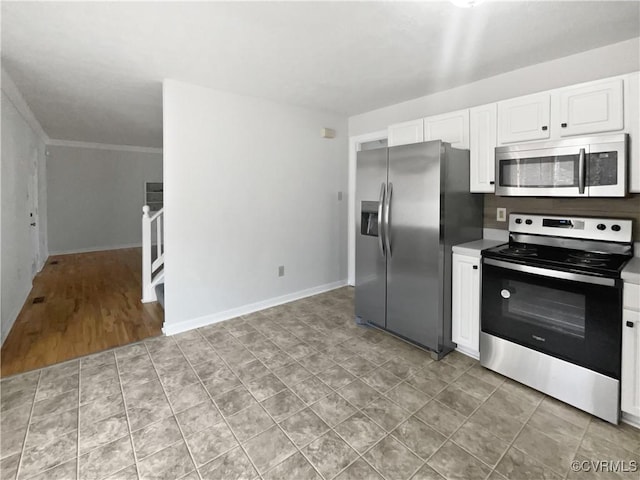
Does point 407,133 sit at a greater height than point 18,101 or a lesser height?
lesser

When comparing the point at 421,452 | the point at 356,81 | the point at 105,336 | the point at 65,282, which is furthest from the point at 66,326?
the point at 356,81

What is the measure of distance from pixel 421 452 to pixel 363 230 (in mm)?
1963

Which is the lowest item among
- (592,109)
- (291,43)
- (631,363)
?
(631,363)

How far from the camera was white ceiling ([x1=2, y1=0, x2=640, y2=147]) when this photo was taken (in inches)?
76.7

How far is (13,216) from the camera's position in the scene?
3389mm

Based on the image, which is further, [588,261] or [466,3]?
[588,261]

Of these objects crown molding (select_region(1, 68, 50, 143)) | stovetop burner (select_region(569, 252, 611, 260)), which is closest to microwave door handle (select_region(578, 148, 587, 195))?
stovetop burner (select_region(569, 252, 611, 260))

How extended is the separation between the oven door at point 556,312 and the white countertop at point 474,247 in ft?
0.40

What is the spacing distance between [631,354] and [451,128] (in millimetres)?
2055

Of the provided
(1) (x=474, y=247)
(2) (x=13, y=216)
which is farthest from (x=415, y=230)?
(2) (x=13, y=216)

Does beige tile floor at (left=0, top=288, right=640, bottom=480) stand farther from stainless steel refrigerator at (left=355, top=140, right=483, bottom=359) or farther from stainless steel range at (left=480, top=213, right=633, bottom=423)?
stainless steel refrigerator at (left=355, top=140, right=483, bottom=359)

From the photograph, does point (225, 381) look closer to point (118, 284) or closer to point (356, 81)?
point (356, 81)

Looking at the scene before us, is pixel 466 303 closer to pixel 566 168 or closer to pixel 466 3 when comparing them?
pixel 566 168

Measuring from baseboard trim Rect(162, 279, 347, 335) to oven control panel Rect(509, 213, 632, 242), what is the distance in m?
2.48
